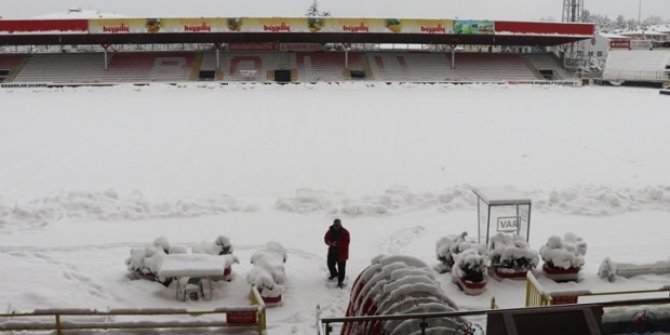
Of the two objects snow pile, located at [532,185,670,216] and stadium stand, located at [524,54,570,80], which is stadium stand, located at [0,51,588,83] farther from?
snow pile, located at [532,185,670,216]

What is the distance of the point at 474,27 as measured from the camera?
170ft

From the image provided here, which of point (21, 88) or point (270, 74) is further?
point (270, 74)

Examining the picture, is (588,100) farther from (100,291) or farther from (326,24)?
(100,291)

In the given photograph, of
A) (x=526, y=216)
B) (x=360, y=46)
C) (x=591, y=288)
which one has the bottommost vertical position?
(x=591, y=288)

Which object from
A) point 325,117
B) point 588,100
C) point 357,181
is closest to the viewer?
point 357,181

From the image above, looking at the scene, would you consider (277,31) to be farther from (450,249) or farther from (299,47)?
(450,249)

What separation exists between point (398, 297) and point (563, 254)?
4.27 m

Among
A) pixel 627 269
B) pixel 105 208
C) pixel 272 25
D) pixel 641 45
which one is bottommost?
pixel 627 269

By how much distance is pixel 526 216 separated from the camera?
34.3ft

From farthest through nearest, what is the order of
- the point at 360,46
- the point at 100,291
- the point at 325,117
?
1. the point at 360,46
2. the point at 325,117
3. the point at 100,291

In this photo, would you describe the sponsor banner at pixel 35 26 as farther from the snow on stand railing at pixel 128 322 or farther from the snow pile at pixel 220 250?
the snow on stand railing at pixel 128 322

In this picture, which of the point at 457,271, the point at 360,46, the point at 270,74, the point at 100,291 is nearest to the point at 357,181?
the point at 457,271

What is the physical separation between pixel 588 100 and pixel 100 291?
113 ft

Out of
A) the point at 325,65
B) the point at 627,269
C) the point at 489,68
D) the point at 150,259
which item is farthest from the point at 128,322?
the point at 489,68
